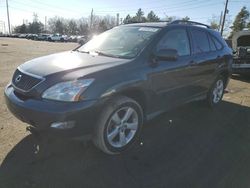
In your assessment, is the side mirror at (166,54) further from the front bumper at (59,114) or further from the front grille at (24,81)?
the front grille at (24,81)

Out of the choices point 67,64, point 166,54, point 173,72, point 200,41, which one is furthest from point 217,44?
point 67,64

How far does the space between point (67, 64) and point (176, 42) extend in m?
1.98

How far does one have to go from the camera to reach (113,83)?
136 inches

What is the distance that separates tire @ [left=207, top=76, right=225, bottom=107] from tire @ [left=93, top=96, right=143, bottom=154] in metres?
2.67

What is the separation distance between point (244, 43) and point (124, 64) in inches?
413

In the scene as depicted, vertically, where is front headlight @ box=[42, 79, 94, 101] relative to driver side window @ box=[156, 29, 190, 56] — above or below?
below

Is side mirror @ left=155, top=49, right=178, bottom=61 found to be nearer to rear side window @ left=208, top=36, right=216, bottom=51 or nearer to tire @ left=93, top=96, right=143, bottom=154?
tire @ left=93, top=96, right=143, bottom=154

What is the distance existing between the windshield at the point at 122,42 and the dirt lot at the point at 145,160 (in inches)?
55.0

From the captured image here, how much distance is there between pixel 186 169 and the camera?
3.50 meters

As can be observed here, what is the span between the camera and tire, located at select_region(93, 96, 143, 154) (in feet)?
11.4

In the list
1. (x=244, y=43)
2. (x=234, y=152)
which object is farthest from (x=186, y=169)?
(x=244, y=43)

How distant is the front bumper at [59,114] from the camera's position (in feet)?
10.2

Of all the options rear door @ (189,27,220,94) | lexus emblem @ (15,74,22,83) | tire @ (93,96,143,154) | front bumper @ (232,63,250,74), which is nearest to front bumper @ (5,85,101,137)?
tire @ (93,96,143,154)

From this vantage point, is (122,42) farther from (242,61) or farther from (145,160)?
(242,61)
